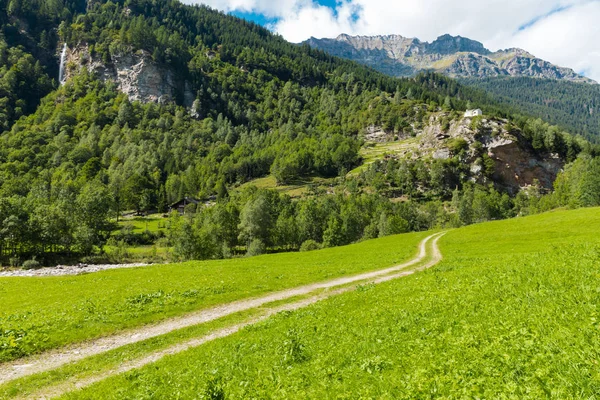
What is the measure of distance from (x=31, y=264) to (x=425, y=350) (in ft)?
338

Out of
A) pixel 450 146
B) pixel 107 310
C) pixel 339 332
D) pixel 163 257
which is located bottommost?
pixel 163 257

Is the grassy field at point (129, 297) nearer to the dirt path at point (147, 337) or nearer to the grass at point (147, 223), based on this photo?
the dirt path at point (147, 337)

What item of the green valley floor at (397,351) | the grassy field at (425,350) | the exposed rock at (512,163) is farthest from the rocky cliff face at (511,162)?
the grassy field at (425,350)

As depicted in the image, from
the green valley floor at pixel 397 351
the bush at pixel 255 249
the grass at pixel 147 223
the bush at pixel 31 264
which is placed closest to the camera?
the green valley floor at pixel 397 351

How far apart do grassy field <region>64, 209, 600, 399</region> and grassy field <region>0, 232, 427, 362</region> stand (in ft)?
27.0

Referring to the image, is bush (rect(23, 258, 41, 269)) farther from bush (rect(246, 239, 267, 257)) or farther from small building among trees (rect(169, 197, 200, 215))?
small building among trees (rect(169, 197, 200, 215))

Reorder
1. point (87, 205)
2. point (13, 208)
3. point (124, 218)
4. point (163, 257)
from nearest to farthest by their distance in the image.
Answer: point (13, 208) → point (163, 257) → point (87, 205) → point (124, 218)

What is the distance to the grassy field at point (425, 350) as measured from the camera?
7332 mm

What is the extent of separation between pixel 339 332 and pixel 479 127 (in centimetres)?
21815

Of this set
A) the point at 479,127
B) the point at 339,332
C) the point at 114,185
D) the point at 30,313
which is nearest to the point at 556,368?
the point at 339,332

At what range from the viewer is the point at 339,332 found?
45.2 feet

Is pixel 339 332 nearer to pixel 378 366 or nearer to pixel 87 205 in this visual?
pixel 378 366

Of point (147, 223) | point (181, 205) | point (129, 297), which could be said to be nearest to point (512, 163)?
point (181, 205)

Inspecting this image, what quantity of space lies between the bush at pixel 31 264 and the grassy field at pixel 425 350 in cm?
9151
